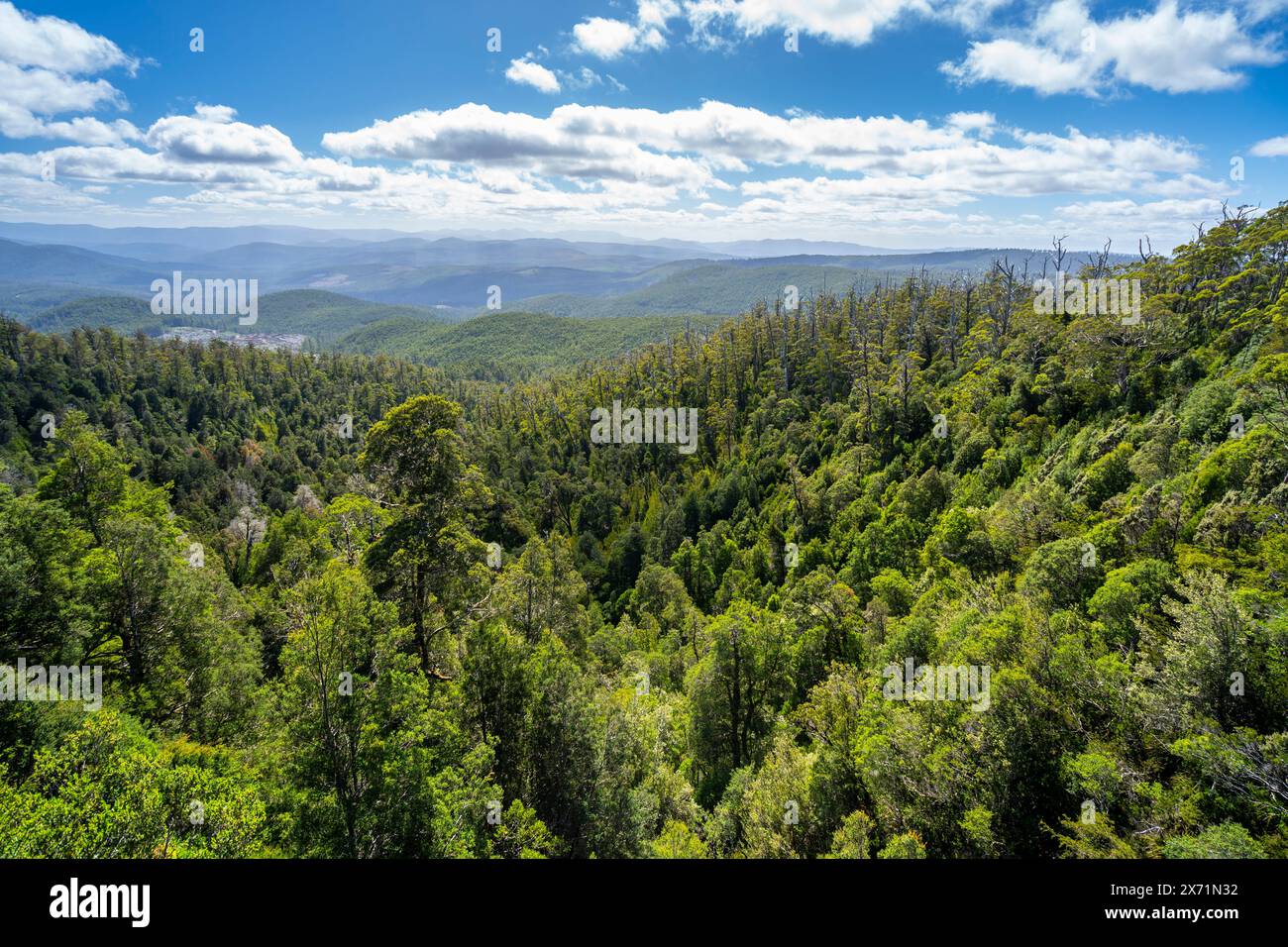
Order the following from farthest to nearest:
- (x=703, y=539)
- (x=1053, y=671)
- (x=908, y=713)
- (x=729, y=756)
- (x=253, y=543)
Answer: (x=703, y=539), (x=253, y=543), (x=729, y=756), (x=908, y=713), (x=1053, y=671)

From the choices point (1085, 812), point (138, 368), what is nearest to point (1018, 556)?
point (1085, 812)
